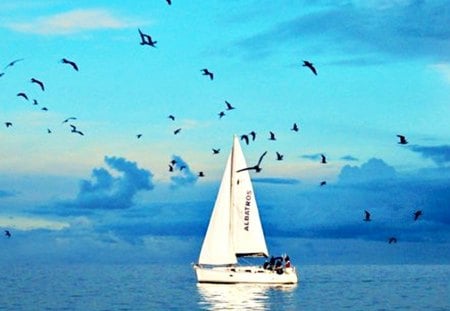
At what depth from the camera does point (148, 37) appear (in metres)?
49.4

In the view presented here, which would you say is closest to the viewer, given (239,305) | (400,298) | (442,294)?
(239,305)

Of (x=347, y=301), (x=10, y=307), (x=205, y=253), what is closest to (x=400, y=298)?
(x=347, y=301)

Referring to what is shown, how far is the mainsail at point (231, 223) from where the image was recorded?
9281cm

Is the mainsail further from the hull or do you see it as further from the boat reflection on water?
the boat reflection on water

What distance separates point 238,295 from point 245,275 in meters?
2.32

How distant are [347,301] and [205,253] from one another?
1562 centimetres

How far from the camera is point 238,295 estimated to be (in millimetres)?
88562

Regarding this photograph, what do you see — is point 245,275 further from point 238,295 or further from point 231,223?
point 231,223

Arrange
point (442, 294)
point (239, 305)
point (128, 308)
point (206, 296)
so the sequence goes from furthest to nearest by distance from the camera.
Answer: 1. point (442, 294)
2. point (206, 296)
3. point (128, 308)
4. point (239, 305)

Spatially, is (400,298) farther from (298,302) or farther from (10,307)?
(10,307)

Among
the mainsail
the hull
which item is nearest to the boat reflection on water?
the hull

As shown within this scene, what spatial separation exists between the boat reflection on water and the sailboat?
1559 millimetres

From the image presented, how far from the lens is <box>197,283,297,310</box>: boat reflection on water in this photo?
8050 centimetres

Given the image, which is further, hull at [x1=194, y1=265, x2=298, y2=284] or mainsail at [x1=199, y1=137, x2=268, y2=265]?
mainsail at [x1=199, y1=137, x2=268, y2=265]
